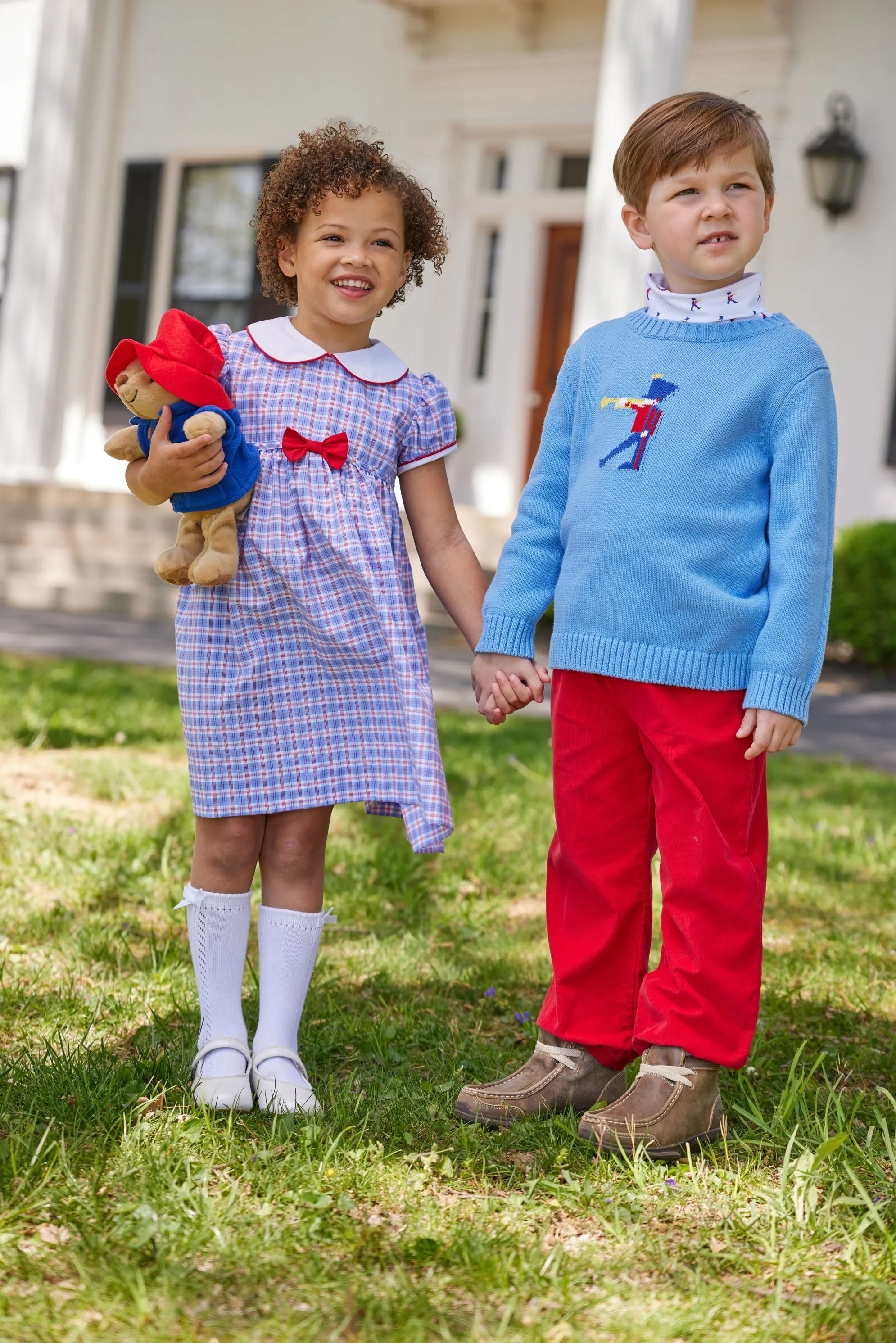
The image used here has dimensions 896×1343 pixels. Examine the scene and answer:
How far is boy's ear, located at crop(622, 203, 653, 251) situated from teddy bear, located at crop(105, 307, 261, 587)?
696mm

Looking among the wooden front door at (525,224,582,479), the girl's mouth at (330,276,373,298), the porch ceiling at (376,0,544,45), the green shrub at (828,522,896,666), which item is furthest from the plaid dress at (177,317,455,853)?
the porch ceiling at (376,0,544,45)

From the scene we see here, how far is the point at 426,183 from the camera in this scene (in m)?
10.4

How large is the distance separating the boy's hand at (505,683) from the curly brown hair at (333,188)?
0.59 metres

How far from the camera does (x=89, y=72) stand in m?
11.2

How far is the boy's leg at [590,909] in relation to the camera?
212cm

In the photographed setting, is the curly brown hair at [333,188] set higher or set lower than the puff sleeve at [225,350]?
higher

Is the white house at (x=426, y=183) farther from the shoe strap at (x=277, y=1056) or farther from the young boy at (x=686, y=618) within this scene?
the shoe strap at (x=277, y=1056)

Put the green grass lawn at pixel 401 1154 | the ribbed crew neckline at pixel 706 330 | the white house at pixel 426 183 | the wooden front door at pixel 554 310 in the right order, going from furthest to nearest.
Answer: the wooden front door at pixel 554 310, the white house at pixel 426 183, the ribbed crew neckline at pixel 706 330, the green grass lawn at pixel 401 1154

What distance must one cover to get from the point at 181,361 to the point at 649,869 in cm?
108

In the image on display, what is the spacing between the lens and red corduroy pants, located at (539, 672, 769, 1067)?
2014 millimetres

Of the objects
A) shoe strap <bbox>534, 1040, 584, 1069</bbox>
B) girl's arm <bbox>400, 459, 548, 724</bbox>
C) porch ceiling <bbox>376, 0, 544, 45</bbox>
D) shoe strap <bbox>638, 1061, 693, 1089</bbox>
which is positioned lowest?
shoe strap <bbox>534, 1040, 584, 1069</bbox>

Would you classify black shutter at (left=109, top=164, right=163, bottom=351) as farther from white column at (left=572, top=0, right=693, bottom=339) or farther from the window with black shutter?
white column at (left=572, top=0, right=693, bottom=339)

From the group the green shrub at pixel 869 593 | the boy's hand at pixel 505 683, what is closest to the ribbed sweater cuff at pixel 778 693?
the boy's hand at pixel 505 683

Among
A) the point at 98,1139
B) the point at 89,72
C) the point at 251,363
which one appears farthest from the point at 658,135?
the point at 89,72
